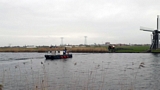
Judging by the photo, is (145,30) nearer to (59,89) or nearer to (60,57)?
(60,57)

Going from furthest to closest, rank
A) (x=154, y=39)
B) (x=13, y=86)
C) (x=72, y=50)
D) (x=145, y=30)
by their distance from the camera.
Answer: (x=72, y=50)
(x=145, y=30)
(x=154, y=39)
(x=13, y=86)

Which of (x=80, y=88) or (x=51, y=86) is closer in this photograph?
(x=80, y=88)

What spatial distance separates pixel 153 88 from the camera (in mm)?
19250

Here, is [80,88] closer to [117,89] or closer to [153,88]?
[117,89]

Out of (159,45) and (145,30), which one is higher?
(145,30)

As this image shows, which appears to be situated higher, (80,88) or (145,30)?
(145,30)

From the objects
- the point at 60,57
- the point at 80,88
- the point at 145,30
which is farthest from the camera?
the point at 145,30

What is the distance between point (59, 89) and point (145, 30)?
244ft

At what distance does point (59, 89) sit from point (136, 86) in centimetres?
625

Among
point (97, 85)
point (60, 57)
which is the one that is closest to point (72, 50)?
point (60, 57)

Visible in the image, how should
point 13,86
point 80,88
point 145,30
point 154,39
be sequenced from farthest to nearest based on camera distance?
1. point 145,30
2. point 154,39
3. point 13,86
4. point 80,88

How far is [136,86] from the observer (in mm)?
19844

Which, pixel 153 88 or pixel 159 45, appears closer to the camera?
pixel 153 88

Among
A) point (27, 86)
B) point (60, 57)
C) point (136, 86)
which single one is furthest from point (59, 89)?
point (60, 57)
